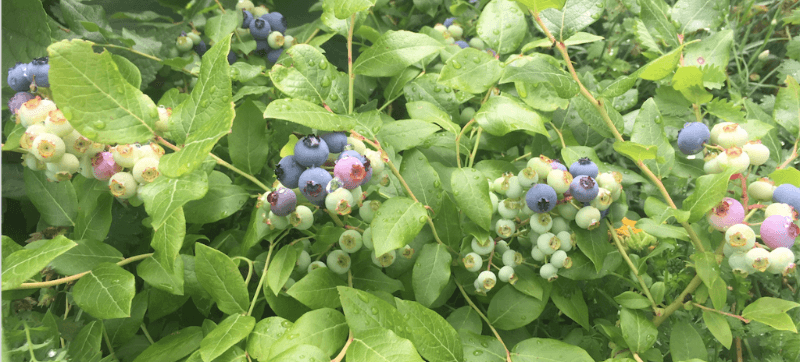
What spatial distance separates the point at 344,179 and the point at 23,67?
0.48 metres

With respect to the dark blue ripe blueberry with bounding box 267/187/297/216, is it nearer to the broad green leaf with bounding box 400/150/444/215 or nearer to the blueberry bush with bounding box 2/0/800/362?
the blueberry bush with bounding box 2/0/800/362

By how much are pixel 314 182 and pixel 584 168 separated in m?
0.36

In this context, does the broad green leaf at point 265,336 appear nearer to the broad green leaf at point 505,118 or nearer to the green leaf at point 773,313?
the broad green leaf at point 505,118

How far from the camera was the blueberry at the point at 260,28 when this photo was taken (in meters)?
1.00

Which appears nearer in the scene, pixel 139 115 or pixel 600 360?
pixel 139 115

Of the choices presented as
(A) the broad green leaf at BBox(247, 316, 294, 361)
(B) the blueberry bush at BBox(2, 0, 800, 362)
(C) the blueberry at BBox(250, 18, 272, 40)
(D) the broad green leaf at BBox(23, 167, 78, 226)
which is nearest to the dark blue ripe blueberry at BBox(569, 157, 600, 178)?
(B) the blueberry bush at BBox(2, 0, 800, 362)

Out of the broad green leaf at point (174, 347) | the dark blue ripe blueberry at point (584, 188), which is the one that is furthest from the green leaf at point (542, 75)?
the broad green leaf at point (174, 347)

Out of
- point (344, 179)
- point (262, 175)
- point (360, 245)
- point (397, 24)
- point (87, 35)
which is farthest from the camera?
point (397, 24)

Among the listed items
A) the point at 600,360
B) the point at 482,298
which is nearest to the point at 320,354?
the point at 482,298

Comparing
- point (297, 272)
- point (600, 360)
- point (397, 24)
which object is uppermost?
point (397, 24)

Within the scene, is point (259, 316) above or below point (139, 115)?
below

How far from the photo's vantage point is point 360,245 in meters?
0.70

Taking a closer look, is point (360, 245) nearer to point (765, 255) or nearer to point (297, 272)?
point (297, 272)

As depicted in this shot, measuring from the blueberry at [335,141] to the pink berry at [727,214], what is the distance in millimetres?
479
